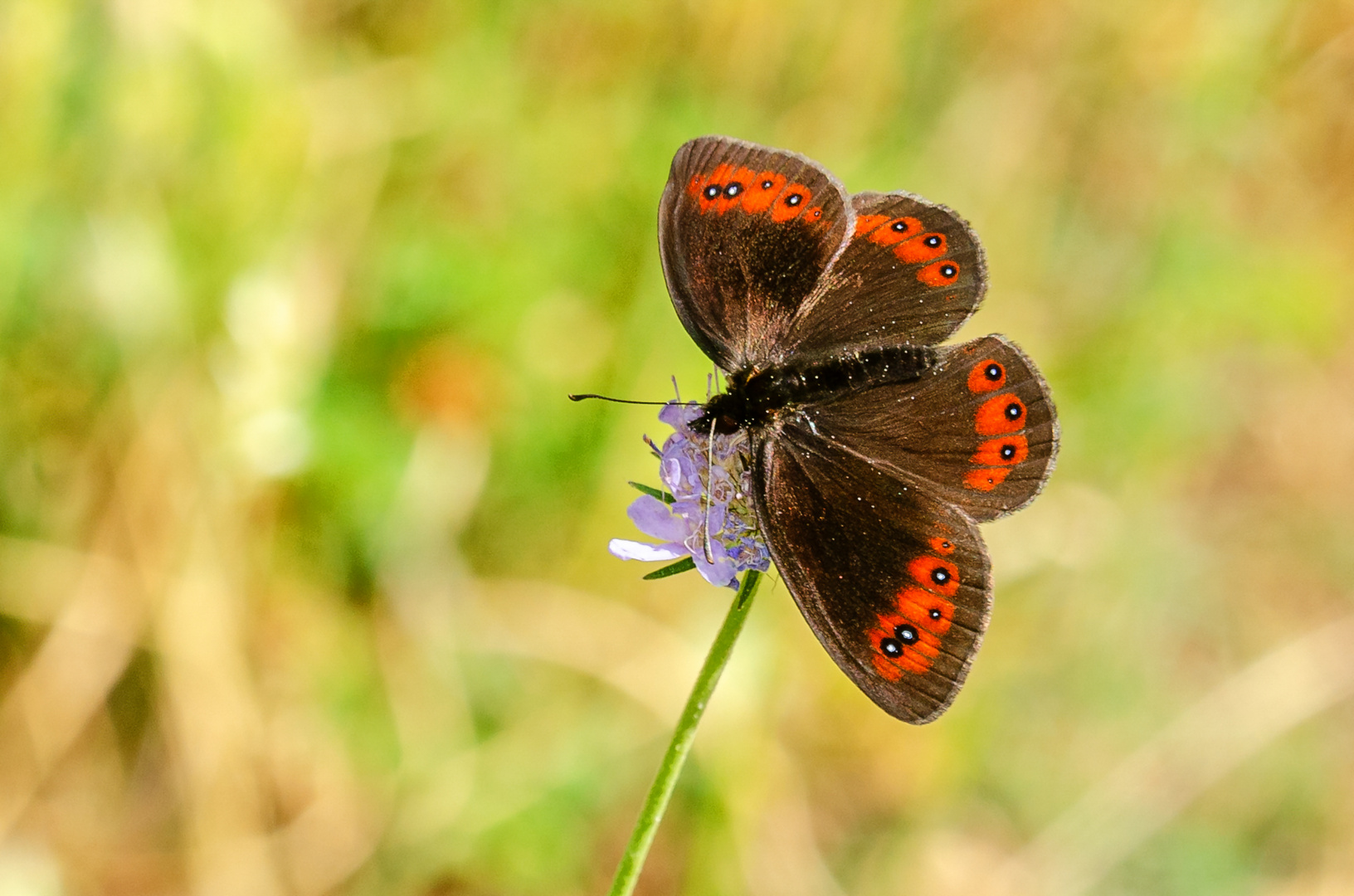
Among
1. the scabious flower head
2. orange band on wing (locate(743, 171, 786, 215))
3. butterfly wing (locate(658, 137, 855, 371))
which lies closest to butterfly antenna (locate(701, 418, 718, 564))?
the scabious flower head

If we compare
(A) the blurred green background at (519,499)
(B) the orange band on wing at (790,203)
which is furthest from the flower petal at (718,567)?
(A) the blurred green background at (519,499)

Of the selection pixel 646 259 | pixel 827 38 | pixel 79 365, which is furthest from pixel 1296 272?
pixel 79 365

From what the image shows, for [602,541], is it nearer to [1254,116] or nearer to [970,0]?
[970,0]

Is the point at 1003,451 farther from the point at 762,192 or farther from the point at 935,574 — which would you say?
the point at 762,192

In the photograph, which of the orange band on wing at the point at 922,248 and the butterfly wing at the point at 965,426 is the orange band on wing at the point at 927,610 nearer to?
the butterfly wing at the point at 965,426

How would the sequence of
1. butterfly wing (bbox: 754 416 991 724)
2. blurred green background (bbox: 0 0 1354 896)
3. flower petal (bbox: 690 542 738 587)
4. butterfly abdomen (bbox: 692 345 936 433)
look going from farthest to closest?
blurred green background (bbox: 0 0 1354 896), butterfly abdomen (bbox: 692 345 936 433), flower petal (bbox: 690 542 738 587), butterfly wing (bbox: 754 416 991 724)

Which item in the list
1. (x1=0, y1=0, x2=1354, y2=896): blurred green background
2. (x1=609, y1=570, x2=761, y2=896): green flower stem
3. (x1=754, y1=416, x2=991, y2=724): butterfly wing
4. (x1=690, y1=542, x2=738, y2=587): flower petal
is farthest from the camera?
(x1=0, y1=0, x2=1354, y2=896): blurred green background

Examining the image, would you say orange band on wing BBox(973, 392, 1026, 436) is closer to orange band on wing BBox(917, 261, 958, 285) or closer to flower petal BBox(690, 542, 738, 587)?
orange band on wing BBox(917, 261, 958, 285)
